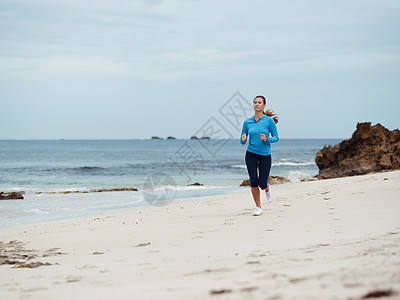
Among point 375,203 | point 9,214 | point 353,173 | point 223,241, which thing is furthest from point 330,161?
point 223,241

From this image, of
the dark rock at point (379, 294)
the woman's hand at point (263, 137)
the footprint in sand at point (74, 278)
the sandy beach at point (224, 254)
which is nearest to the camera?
the dark rock at point (379, 294)

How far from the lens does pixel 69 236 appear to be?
646 cm

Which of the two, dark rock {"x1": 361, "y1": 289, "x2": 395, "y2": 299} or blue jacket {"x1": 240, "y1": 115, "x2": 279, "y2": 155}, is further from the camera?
blue jacket {"x1": 240, "y1": 115, "x2": 279, "y2": 155}

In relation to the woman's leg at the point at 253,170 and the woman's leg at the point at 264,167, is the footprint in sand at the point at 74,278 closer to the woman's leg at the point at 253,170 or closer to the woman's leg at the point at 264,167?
the woman's leg at the point at 253,170

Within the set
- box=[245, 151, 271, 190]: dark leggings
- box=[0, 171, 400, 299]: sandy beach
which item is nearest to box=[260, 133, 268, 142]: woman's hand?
box=[245, 151, 271, 190]: dark leggings

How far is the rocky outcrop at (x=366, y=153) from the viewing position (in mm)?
15277

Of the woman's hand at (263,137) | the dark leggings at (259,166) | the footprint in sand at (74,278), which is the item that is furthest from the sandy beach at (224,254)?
the woman's hand at (263,137)

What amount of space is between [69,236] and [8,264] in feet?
6.18

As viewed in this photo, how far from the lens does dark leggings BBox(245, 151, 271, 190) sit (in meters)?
6.88

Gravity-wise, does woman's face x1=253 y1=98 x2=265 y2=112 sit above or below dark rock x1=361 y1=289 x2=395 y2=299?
above

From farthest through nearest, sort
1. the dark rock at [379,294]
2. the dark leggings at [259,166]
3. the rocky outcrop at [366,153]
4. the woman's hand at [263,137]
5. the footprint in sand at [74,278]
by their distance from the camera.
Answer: the rocky outcrop at [366,153] < the dark leggings at [259,166] < the woman's hand at [263,137] < the footprint in sand at [74,278] < the dark rock at [379,294]

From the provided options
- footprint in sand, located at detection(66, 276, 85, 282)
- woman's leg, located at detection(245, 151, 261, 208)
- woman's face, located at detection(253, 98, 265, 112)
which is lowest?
footprint in sand, located at detection(66, 276, 85, 282)

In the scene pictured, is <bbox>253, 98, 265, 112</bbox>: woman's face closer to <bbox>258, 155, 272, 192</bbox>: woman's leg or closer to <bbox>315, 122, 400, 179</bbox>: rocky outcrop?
<bbox>258, 155, 272, 192</bbox>: woman's leg

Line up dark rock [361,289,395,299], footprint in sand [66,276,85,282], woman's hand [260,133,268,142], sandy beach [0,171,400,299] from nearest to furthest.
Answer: dark rock [361,289,395,299]
sandy beach [0,171,400,299]
footprint in sand [66,276,85,282]
woman's hand [260,133,268,142]
